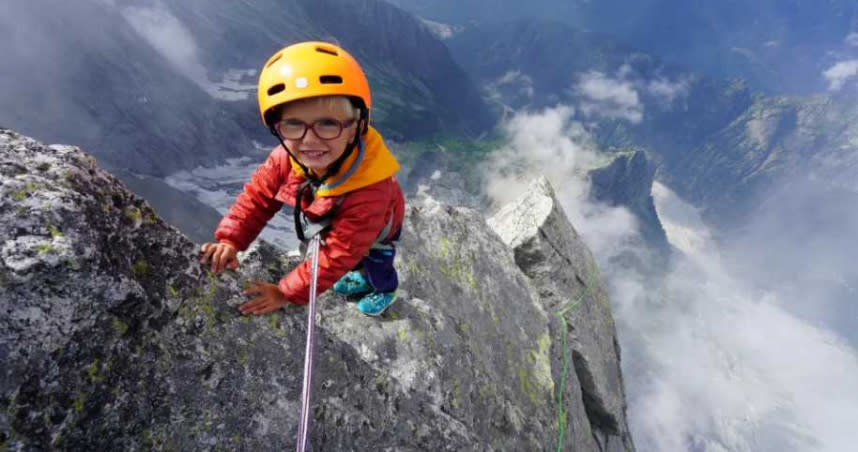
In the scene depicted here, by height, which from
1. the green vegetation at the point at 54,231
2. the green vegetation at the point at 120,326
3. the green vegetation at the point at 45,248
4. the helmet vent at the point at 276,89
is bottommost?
the green vegetation at the point at 120,326

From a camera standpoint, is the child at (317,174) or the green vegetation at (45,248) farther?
the child at (317,174)

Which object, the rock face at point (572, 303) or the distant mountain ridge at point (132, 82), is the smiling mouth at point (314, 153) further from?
the distant mountain ridge at point (132, 82)

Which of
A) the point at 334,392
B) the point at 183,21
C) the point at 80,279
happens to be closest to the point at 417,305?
the point at 334,392

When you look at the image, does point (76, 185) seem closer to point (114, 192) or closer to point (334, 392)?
point (114, 192)

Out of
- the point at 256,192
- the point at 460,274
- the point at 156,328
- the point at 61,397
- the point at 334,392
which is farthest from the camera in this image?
the point at 460,274

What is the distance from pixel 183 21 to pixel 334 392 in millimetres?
207384

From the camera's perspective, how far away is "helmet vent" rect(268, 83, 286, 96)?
12.0 feet

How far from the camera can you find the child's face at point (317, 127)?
12.2 ft

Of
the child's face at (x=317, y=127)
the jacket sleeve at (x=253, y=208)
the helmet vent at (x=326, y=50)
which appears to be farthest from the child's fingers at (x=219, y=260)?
the helmet vent at (x=326, y=50)

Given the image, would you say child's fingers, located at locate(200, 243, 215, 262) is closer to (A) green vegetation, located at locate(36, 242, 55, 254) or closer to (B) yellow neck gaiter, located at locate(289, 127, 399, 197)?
(B) yellow neck gaiter, located at locate(289, 127, 399, 197)

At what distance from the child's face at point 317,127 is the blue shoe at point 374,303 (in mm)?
2497

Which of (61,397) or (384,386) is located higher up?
(384,386)

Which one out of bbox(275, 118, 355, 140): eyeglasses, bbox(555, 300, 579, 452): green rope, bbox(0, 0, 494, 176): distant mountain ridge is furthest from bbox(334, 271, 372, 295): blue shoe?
bbox(0, 0, 494, 176): distant mountain ridge

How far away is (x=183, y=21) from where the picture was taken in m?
168
